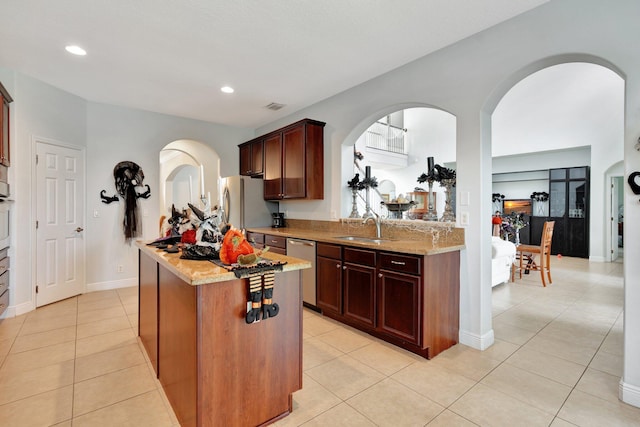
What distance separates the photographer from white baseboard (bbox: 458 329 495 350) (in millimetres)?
2652

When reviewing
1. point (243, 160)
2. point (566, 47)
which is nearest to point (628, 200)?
point (566, 47)

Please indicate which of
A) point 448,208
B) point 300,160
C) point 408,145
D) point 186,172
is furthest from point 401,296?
point 186,172

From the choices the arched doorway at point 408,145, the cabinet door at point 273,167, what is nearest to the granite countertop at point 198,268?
the cabinet door at point 273,167

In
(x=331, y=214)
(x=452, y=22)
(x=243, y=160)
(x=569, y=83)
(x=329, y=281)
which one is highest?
(x=569, y=83)

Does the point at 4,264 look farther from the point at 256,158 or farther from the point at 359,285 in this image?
the point at 359,285

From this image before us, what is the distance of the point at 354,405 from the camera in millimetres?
1905

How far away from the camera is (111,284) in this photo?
15.1 ft

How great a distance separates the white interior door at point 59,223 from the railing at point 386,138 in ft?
22.5

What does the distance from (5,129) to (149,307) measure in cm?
276

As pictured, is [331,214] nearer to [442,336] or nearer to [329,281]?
[329,281]

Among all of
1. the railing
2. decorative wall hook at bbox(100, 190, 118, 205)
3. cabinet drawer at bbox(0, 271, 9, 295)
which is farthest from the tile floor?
the railing

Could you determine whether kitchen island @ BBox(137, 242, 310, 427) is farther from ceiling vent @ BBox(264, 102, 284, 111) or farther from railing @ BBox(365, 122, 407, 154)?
railing @ BBox(365, 122, 407, 154)

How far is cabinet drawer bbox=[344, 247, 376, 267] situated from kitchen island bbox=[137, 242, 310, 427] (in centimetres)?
115

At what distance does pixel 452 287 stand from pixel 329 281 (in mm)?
1216
